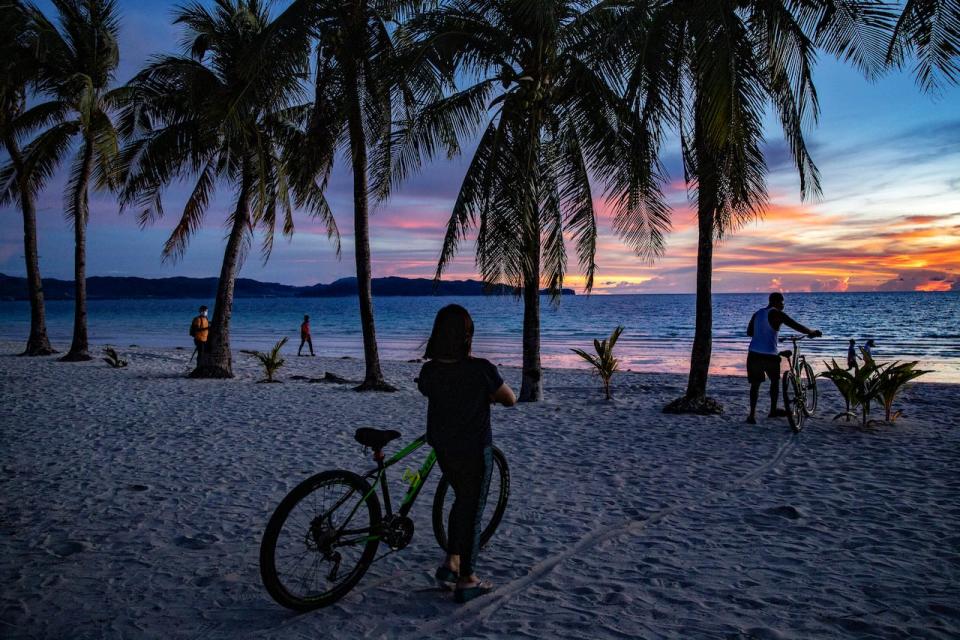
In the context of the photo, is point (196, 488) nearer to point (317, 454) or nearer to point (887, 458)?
point (317, 454)

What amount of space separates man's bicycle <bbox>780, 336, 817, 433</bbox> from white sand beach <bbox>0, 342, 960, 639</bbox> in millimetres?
340

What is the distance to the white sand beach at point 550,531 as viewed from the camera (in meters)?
3.19

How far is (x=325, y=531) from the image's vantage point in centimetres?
324

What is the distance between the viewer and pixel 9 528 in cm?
456

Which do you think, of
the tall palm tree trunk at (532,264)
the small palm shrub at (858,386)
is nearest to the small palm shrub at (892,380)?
the small palm shrub at (858,386)

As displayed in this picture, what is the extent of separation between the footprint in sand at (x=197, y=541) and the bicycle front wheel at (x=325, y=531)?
96 cm

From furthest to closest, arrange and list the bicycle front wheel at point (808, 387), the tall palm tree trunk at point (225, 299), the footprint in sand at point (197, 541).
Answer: the tall palm tree trunk at point (225, 299)
the bicycle front wheel at point (808, 387)
the footprint in sand at point (197, 541)

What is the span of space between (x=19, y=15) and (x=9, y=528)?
1547 centimetres

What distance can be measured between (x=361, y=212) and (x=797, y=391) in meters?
8.64

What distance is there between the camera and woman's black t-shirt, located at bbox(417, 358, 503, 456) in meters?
3.29

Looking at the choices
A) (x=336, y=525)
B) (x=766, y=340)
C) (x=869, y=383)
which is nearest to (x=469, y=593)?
(x=336, y=525)

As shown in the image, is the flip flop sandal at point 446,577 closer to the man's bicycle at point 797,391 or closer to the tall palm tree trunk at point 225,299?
the man's bicycle at point 797,391

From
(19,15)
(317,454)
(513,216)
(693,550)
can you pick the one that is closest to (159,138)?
(19,15)

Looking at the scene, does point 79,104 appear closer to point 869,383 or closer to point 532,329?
point 532,329
